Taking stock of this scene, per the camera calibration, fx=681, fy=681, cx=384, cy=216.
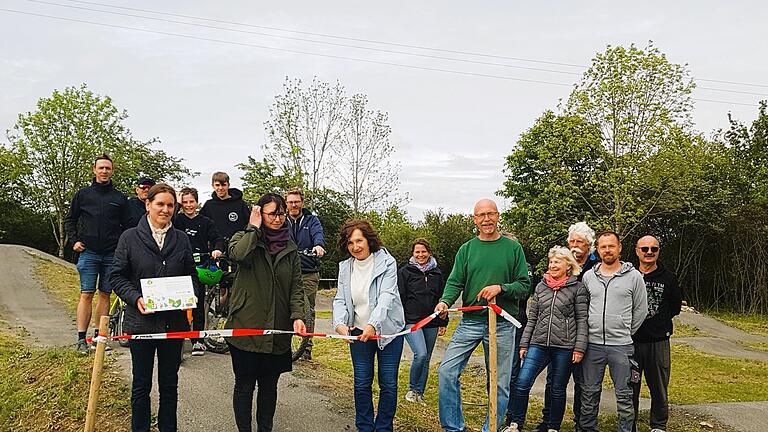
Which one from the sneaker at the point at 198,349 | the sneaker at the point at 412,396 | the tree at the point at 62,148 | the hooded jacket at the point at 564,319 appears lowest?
the sneaker at the point at 412,396

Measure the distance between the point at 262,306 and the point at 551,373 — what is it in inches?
109

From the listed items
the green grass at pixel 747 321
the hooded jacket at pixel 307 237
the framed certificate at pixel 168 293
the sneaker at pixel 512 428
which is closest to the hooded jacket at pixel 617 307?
the sneaker at pixel 512 428

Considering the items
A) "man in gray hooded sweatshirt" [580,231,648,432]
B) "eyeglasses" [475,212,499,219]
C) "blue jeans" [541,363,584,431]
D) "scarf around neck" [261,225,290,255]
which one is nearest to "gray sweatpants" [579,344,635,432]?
"man in gray hooded sweatshirt" [580,231,648,432]

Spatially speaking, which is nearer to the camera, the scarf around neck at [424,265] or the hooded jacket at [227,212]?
the hooded jacket at [227,212]

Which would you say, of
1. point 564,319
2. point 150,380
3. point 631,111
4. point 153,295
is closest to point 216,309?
point 150,380

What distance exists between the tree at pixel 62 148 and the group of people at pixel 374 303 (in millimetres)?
31206

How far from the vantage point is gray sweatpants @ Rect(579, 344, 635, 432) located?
593cm

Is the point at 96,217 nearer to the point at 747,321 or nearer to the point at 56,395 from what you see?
the point at 56,395

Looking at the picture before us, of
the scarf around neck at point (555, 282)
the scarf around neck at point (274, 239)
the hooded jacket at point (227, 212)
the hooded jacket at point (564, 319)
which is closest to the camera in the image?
the scarf around neck at point (274, 239)

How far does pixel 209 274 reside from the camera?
275 inches

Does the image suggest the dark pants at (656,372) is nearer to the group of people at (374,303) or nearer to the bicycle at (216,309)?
the group of people at (374,303)

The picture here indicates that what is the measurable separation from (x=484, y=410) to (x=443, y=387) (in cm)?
234

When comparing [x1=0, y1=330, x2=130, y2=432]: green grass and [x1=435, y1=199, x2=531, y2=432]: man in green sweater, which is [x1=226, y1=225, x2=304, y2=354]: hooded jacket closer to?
[x1=435, y1=199, x2=531, y2=432]: man in green sweater

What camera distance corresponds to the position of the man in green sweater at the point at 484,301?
5680 mm
